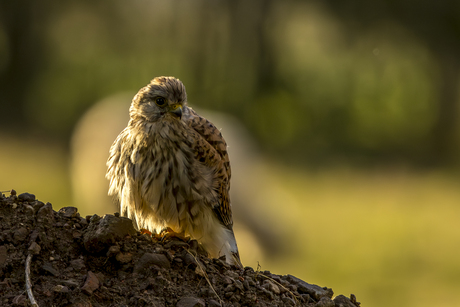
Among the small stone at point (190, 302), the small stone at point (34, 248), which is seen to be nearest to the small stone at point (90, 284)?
the small stone at point (34, 248)

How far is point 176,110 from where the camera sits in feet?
10.6

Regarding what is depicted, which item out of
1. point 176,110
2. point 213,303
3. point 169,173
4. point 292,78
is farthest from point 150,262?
point 292,78

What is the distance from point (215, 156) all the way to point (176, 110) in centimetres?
42

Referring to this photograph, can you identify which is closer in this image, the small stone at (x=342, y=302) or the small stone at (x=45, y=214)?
the small stone at (x=45, y=214)

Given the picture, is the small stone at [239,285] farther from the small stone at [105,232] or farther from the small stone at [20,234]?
the small stone at [20,234]

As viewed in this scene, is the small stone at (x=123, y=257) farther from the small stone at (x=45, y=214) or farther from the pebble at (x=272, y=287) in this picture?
the pebble at (x=272, y=287)

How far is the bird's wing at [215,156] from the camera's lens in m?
3.32

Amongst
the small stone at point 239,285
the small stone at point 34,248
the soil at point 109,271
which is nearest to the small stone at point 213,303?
the soil at point 109,271

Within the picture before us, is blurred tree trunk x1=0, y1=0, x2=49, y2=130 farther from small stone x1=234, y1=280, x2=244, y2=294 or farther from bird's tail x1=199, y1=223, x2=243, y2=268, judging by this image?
small stone x1=234, y1=280, x2=244, y2=294

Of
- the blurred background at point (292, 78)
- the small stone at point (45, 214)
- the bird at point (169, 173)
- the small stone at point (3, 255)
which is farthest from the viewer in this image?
the blurred background at point (292, 78)

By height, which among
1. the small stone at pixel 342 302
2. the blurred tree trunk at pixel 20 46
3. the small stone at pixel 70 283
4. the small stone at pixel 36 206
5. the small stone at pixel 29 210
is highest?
the blurred tree trunk at pixel 20 46

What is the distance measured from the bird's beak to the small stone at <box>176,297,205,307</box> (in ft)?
4.36

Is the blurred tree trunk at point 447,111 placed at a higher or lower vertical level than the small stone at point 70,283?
higher

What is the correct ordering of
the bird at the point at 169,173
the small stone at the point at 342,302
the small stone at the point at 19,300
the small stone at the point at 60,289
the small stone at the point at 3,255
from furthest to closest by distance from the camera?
the bird at the point at 169,173 < the small stone at the point at 342,302 < the small stone at the point at 3,255 < the small stone at the point at 60,289 < the small stone at the point at 19,300
